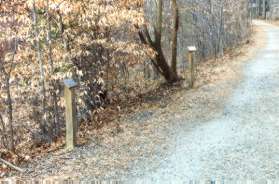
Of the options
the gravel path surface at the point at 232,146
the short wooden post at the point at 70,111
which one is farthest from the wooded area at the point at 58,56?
the gravel path surface at the point at 232,146

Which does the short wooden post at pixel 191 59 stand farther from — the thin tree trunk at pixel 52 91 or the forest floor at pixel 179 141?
the thin tree trunk at pixel 52 91

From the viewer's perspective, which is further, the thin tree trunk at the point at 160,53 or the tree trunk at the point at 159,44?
the thin tree trunk at the point at 160,53

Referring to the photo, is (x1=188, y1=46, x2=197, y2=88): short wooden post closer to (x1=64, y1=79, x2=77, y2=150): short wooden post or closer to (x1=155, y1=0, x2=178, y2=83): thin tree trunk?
(x1=155, y1=0, x2=178, y2=83): thin tree trunk

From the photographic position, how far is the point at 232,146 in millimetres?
7145

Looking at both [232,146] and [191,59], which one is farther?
[191,59]

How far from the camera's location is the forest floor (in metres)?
6.20

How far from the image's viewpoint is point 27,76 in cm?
909

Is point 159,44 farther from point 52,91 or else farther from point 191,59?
point 52,91

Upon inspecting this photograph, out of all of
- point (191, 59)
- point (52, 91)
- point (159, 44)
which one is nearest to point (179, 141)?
point (52, 91)

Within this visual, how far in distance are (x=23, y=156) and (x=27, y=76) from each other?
2157 millimetres

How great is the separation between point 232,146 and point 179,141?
0.96 meters

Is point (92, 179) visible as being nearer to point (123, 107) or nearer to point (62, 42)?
point (62, 42)

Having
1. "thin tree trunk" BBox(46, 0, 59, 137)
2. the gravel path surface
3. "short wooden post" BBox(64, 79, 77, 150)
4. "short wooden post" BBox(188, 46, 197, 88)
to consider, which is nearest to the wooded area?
"thin tree trunk" BBox(46, 0, 59, 137)

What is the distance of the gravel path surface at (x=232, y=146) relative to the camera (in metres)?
5.95
